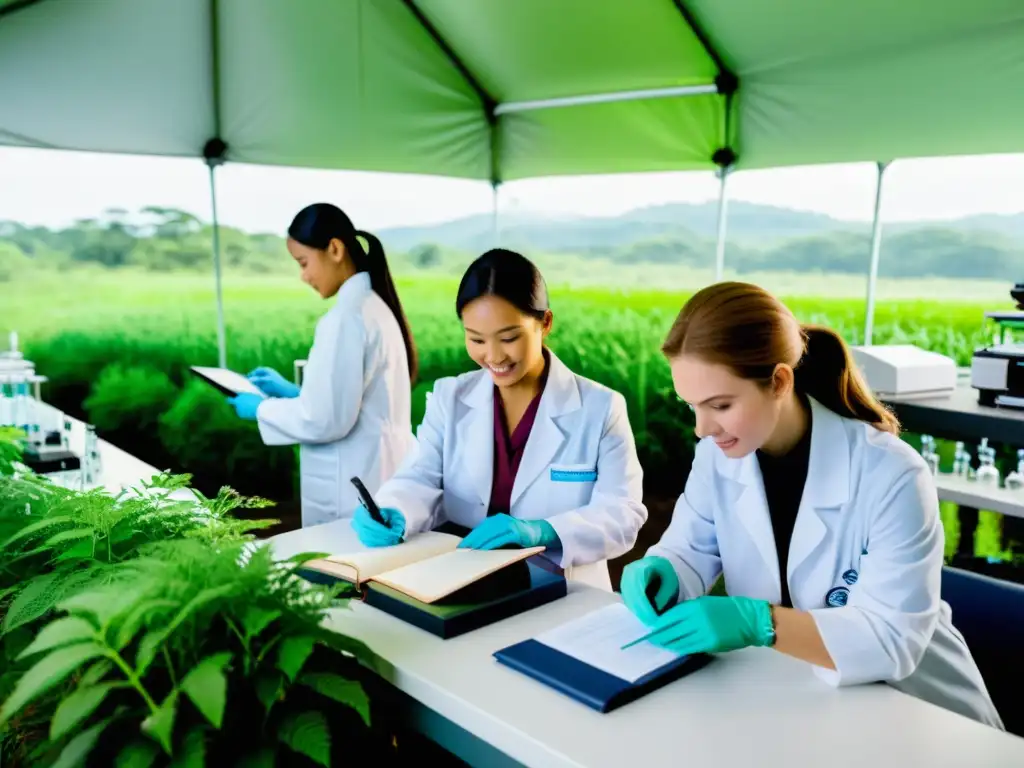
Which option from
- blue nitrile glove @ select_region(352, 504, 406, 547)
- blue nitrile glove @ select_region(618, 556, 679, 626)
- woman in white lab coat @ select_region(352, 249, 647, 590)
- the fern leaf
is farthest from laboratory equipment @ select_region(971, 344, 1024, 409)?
the fern leaf

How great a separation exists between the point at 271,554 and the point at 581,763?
536 millimetres

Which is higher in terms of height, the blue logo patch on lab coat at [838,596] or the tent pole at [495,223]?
the tent pole at [495,223]

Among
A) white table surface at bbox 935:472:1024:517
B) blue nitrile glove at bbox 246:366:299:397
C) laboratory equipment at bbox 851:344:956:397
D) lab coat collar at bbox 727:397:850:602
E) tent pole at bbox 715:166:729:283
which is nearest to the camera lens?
lab coat collar at bbox 727:397:850:602

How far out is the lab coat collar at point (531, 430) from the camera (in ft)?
6.53

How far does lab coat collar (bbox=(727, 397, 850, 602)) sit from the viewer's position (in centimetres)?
142

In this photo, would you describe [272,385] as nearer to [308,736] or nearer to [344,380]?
[344,380]

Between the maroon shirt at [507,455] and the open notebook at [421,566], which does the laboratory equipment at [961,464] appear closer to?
the maroon shirt at [507,455]

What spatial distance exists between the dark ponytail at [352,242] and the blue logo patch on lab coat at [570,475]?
1011 mm

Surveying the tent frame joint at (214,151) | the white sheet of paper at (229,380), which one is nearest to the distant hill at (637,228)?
the tent frame joint at (214,151)

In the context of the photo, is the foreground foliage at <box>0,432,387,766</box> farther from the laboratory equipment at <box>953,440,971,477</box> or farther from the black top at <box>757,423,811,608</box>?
the laboratory equipment at <box>953,440,971,477</box>

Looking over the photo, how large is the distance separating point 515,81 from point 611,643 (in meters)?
4.25

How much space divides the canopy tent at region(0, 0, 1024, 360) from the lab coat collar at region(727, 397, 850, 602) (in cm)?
265

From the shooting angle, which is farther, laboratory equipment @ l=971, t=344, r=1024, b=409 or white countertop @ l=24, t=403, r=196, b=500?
laboratory equipment @ l=971, t=344, r=1024, b=409

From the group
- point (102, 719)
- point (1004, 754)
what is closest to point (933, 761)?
point (1004, 754)
